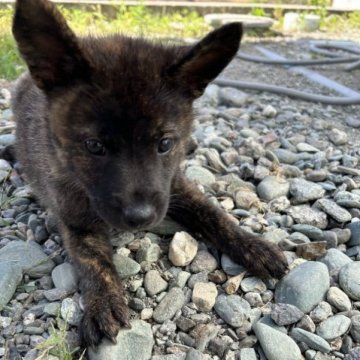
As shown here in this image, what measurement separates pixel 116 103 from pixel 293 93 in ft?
12.4

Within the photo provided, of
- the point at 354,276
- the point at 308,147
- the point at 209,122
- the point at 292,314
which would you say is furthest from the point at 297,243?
the point at 209,122

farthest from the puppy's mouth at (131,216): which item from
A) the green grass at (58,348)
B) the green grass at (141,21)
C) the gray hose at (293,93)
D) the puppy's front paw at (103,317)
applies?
the green grass at (141,21)

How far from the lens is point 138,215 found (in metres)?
2.38

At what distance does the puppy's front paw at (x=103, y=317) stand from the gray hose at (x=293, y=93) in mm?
3838

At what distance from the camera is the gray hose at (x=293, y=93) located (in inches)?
219

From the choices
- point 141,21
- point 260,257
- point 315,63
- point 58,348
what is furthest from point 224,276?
point 141,21

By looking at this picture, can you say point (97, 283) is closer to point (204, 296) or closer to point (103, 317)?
point (103, 317)

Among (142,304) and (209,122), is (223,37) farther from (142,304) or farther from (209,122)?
(209,122)

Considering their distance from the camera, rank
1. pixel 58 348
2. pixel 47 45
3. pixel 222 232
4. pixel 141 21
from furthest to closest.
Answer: pixel 141 21 < pixel 222 232 < pixel 47 45 < pixel 58 348

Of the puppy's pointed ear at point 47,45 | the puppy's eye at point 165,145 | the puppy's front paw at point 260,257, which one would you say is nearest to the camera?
the puppy's pointed ear at point 47,45

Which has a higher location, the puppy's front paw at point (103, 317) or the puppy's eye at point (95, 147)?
the puppy's eye at point (95, 147)

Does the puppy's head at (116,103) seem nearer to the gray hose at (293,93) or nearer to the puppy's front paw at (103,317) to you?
the puppy's front paw at (103,317)

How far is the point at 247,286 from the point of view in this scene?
8.94 feet

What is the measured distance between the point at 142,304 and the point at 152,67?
1174 millimetres
